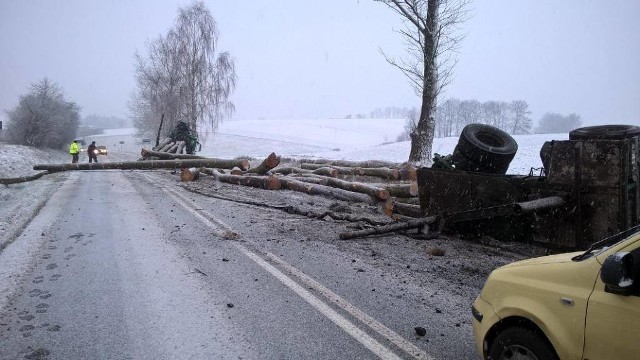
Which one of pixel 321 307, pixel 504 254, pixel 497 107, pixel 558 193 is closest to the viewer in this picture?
pixel 321 307

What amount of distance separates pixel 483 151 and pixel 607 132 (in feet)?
6.01

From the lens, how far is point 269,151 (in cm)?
5841

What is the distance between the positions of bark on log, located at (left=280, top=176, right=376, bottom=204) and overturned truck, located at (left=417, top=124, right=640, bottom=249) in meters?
3.02

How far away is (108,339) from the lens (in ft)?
11.6

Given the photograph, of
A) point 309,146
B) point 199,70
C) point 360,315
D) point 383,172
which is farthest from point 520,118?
point 360,315

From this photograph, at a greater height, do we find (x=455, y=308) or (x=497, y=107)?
(x=497, y=107)

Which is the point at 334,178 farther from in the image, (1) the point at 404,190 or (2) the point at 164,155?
(2) the point at 164,155

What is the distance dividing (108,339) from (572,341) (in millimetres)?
3327

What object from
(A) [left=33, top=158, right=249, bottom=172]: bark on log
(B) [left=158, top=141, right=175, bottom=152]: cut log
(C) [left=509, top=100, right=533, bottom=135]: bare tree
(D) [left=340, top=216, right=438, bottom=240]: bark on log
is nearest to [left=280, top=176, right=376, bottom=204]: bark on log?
(D) [left=340, top=216, right=438, bottom=240]: bark on log

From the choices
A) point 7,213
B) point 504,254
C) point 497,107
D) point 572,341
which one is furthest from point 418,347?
point 497,107

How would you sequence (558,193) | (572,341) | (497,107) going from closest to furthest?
(572,341) < (558,193) < (497,107)

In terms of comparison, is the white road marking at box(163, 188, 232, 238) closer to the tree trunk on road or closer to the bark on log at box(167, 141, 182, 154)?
the tree trunk on road

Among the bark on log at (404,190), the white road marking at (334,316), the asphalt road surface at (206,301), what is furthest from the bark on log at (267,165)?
the white road marking at (334,316)

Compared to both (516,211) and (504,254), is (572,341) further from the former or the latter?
(504,254)
